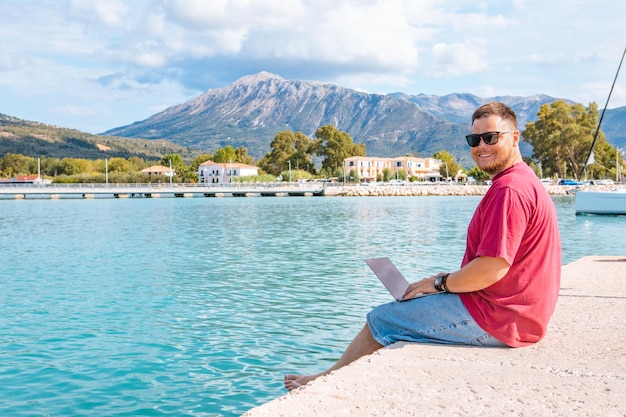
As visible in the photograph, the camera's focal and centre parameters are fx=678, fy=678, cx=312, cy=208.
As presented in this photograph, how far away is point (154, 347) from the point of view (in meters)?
7.93

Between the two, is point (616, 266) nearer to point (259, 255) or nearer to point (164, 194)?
point (259, 255)

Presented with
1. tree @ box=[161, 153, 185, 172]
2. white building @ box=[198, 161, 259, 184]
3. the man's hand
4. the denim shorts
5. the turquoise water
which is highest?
tree @ box=[161, 153, 185, 172]

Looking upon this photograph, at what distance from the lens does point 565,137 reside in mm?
94312

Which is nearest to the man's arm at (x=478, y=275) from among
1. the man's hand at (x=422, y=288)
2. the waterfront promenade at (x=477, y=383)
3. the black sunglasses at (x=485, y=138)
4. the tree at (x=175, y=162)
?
the man's hand at (x=422, y=288)

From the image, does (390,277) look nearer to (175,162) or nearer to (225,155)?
(175,162)

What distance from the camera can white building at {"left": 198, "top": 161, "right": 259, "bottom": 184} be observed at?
443ft

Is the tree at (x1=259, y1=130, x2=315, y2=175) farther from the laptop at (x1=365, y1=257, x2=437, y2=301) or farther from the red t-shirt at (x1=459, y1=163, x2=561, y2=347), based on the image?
the red t-shirt at (x1=459, y1=163, x2=561, y2=347)

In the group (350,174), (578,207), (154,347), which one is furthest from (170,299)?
(350,174)

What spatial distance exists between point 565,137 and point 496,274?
97.5 meters

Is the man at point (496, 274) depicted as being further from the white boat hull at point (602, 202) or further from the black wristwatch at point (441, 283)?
the white boat hull at point (602, 202)

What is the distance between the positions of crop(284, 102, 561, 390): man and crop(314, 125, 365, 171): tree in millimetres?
122580

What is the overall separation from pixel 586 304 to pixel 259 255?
13385 mm

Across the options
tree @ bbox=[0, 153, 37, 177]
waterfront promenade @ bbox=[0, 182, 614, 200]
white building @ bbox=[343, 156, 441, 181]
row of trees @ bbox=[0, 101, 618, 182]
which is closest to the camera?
waterfront promenade @ bbox=[0, 182, 614, 200]

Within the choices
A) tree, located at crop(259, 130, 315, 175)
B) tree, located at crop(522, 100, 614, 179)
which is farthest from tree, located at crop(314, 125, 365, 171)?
tree, located at crop(522, 100, 614, 179)
